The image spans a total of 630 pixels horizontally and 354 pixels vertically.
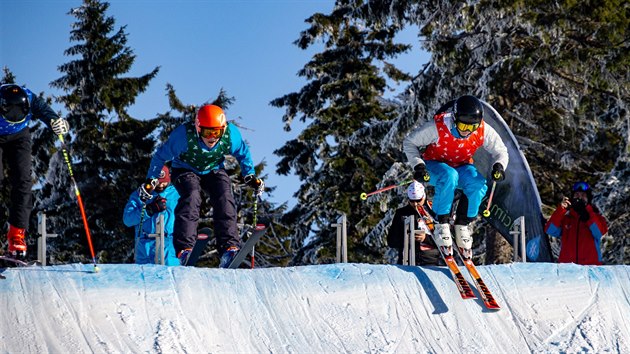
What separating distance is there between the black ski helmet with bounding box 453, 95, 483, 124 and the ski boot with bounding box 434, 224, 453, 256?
1.13 m

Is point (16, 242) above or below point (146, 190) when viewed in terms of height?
below

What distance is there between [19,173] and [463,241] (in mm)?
4339

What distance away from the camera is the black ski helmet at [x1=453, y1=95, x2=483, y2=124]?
8.94 metres

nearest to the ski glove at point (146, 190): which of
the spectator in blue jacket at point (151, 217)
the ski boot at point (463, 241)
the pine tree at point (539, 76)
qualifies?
the spectator in blue jacket at point (151, 217)

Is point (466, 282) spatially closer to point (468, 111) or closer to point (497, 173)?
point (497, 173)

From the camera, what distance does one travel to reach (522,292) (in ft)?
28.1

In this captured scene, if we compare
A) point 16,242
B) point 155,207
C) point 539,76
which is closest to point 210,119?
Answer: point 155,207

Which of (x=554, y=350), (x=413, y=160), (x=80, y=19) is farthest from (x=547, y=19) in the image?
(x=80, y=19)

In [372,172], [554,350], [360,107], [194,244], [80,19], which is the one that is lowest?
[554,350]

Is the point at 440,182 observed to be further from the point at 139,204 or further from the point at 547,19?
the point at 547,19

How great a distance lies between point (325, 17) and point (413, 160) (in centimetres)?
1258

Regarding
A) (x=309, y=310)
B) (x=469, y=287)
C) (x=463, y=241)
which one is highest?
(x=463, y=241)

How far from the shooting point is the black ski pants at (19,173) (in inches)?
318

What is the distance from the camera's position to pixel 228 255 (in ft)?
28.3
